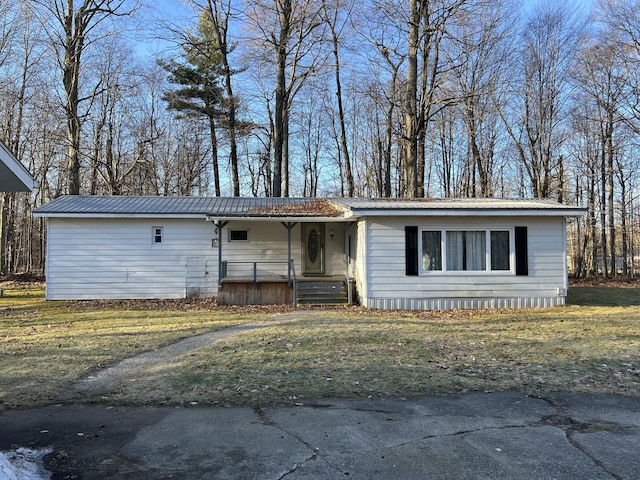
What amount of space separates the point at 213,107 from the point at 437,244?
18.0m

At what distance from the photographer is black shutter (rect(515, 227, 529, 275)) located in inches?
515

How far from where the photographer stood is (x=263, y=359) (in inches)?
264

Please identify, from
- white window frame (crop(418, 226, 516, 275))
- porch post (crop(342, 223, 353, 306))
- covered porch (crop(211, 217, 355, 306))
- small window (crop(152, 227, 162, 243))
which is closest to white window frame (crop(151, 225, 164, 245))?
small window (crop(152, 227, 162, 243))

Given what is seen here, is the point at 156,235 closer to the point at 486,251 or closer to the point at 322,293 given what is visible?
the point at 322,293

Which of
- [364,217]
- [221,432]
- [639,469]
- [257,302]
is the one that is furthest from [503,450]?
[257,302]

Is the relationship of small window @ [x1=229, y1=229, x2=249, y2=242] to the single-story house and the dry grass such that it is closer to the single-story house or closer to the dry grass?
the single-story house

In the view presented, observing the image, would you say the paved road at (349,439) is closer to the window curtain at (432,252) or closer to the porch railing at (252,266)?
the window curtain at (432,252)

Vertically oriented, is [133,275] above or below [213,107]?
below

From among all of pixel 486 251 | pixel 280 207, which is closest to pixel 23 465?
pixel 486 251

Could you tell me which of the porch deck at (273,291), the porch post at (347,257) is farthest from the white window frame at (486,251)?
the porch deck at (273,291)

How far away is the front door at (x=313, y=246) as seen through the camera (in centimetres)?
1663

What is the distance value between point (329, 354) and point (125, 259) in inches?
428

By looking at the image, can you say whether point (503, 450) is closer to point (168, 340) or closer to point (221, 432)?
point (221, 432)

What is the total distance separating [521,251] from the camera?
13.1 meters
